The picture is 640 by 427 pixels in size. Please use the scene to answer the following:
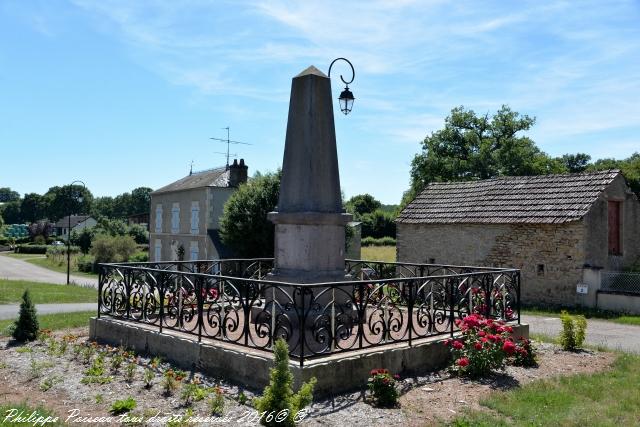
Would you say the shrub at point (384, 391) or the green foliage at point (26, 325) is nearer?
the shrub at point (384, 391)

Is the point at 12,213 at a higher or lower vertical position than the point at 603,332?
higher

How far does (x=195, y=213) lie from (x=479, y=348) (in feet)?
80.6

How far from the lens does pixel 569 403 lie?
6000 mm

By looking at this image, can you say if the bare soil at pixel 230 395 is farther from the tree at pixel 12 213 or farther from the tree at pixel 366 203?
the tree at pixel 12 213

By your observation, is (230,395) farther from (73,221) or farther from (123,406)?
(73,221)

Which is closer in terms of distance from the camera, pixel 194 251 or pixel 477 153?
pixel 194 251

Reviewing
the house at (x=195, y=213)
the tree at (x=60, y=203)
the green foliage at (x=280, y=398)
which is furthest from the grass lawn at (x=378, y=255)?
the tree at (x=60, y=203)

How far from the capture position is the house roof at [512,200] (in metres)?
17.7

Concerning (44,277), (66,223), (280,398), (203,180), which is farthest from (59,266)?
(66,223)

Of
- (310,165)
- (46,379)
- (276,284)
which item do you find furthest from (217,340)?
(310,165)

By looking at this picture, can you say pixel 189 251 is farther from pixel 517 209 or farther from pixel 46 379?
pixel 46 379

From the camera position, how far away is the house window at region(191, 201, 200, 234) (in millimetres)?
29438

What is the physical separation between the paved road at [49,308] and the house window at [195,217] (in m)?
12.9

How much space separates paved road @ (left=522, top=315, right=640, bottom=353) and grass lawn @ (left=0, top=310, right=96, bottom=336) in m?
9.93
